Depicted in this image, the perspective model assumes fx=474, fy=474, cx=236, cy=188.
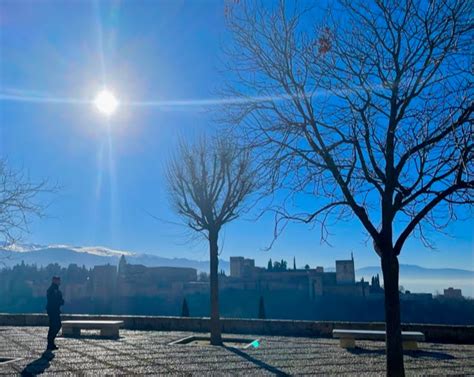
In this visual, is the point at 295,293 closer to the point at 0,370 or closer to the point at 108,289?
the point at 108,289

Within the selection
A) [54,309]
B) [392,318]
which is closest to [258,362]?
[392,318]

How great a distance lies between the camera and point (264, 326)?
14.0 meters

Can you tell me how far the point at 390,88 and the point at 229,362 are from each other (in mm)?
5725

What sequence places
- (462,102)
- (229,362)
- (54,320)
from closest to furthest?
(462,102) < (229,362) < (54,320)

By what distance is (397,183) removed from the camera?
6.27m

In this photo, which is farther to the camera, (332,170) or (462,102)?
(332,170)

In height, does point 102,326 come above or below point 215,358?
above

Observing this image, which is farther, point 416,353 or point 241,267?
point 241,267

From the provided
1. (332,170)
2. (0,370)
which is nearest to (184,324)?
(0,370)

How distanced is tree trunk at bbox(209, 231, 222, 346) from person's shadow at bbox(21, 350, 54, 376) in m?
3.74

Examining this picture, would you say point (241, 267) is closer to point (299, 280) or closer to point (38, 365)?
point (299, 280)

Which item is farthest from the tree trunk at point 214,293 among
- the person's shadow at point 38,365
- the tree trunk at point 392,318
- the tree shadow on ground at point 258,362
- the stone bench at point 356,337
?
the tree trunk at point 392,318

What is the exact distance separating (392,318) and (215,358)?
453cm

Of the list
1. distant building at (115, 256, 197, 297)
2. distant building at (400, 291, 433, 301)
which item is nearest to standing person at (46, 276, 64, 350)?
distant building at (400, 291, 433, 301)
